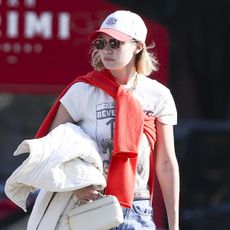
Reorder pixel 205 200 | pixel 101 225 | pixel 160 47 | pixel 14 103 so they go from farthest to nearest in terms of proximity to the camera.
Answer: pixel 14 103 < pixel 205 200 < pixel 160 47 < pixel 101 225

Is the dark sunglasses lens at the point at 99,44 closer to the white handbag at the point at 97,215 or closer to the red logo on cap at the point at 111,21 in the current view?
the red logo on cap at the point at 111,21

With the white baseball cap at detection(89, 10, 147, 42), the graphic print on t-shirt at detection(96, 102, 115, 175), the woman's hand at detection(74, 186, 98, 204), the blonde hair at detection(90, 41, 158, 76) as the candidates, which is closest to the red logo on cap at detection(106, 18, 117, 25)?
the white baseball cap at detection(89, 10, 147, 42)

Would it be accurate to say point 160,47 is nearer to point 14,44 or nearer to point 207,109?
point 14,44

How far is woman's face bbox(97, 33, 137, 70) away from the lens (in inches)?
184

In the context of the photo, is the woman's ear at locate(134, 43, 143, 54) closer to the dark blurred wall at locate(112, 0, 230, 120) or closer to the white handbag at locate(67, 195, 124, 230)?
the white handbag at locate(67, 195, 124, 230)

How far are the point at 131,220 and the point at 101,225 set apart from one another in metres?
0.19

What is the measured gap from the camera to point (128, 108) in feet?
15.2

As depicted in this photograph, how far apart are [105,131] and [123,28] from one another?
0.48 metres

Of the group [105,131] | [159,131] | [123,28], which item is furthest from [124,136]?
[123,28]

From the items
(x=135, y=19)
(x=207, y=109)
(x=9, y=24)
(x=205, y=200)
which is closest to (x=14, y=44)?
(x=9, y=24)

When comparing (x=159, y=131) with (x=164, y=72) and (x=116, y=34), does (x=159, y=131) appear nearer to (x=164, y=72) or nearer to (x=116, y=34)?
(x=116, y=34)

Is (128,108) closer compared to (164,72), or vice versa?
(128,108)

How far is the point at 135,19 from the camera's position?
4746mm

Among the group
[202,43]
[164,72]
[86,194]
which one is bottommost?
[202,43]
